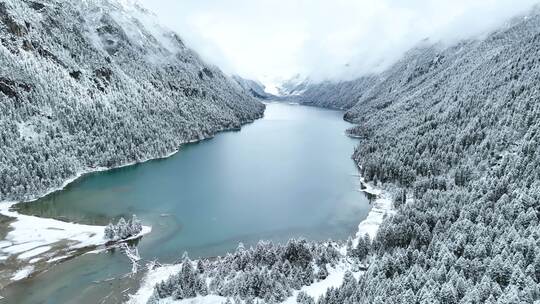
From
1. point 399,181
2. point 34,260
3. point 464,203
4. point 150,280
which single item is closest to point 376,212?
point 464,203

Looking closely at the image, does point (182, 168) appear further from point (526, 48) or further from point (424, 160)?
point (526, 48)

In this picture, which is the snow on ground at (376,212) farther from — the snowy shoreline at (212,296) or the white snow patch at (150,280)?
the white snow patch at (150,280)

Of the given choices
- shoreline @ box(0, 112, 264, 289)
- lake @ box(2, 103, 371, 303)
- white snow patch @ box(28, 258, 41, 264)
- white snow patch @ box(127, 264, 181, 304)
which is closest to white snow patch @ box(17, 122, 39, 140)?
lake @ box(2, 103, 371, 303)

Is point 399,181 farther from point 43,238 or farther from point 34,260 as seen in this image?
point 34,260

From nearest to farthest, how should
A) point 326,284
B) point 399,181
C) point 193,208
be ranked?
point 326,284, point 193,208, point 399,181

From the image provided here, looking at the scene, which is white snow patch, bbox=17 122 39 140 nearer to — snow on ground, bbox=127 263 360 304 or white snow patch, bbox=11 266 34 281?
white snow patch, bbox=11 266 34 281
